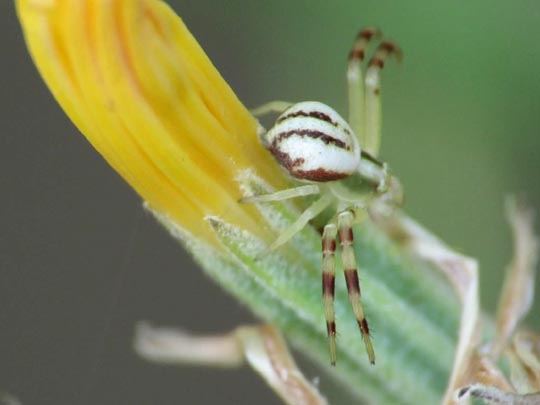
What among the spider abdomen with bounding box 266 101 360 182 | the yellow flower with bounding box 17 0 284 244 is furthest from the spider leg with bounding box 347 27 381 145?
the yellow flower with bounding box 17 0 284 244

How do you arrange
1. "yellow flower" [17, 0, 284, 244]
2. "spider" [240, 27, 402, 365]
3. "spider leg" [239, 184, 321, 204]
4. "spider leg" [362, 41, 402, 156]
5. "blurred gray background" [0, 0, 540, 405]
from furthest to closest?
"blurred gray background" [0, 0, 540, 405], "spider leg" [362, 41, 402, 156], "spider" [240, 27, 402, 365], "spider leg" [239, 184, 321, 204], "yellow flower" [17, 0, 284, 244]

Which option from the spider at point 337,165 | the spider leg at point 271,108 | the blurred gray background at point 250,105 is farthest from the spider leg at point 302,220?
the blurred gray background at point 250,105

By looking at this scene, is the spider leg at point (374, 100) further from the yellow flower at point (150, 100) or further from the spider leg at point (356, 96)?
the yellow flower at point (150, 100)

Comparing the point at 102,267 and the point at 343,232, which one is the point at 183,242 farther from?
the point at 102,267

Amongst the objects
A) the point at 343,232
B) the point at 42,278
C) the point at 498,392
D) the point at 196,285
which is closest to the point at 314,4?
the point at 196,285

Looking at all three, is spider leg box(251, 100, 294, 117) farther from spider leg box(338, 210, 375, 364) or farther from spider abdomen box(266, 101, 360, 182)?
spider leg box(338, 210, 375, 364)
